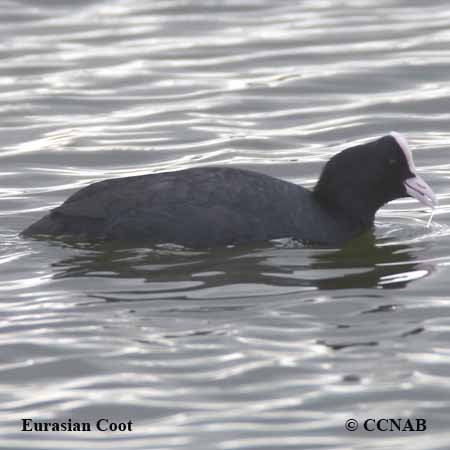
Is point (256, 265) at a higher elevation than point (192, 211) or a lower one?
lower

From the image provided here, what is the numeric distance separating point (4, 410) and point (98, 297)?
5.18ft

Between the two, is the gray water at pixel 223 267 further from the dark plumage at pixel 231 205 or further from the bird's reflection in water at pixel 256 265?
the dark plumage at pixel 231 205

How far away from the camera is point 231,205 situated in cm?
824

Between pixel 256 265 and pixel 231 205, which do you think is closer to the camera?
pixel 256 265

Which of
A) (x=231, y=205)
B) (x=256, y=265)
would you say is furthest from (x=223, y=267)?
(x=231, y=205)

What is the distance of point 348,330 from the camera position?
680 cm

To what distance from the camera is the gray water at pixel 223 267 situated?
5.92 m

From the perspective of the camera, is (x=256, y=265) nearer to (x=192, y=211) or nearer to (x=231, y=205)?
(x=231, y=205)

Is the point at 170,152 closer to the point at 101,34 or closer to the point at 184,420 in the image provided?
the point at 101,34

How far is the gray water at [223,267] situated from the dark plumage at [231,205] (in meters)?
0.12

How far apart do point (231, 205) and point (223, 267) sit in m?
0.43

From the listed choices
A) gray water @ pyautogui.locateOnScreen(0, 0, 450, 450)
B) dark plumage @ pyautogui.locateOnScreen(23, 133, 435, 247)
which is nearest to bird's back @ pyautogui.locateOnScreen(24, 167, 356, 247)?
dark plumage @ pyautogui.locateOnScreen(23, 133, 435, 247)

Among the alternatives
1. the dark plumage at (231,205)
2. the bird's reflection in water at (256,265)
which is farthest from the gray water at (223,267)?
the dark plumage at (231,205)

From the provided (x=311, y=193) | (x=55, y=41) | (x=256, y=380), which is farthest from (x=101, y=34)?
(x=256, y=380)
